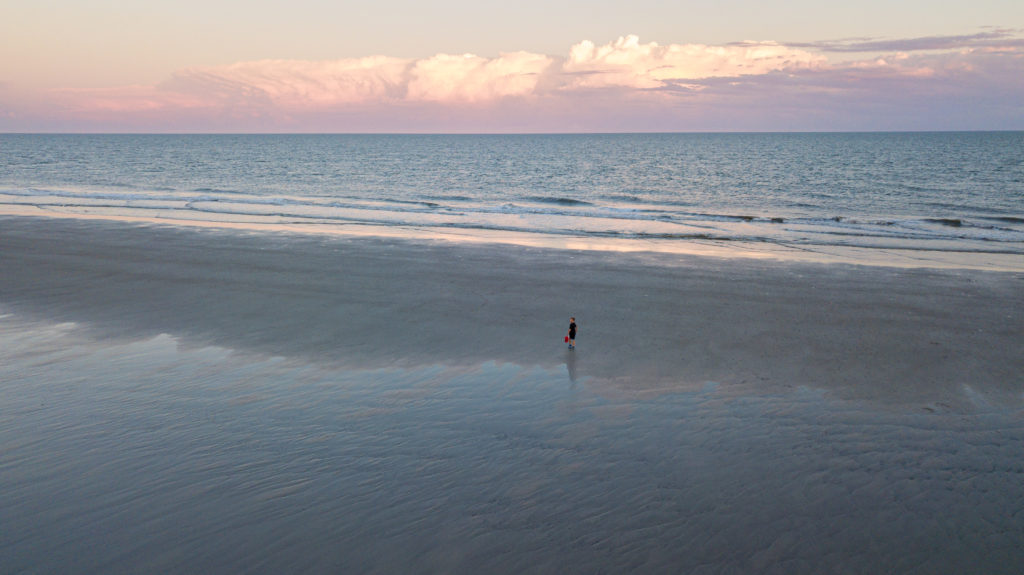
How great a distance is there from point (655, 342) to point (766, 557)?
6530 mm

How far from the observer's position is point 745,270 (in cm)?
1891

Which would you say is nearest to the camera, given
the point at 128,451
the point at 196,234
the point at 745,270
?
the point at 128,451

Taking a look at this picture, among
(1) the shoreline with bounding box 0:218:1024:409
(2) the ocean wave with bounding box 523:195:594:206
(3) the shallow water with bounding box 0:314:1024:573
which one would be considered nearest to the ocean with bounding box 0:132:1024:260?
(2) the ocean wave with bounding box 523:195:594:206

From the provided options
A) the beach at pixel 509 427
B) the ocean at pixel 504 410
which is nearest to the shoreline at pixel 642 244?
the ocean at pixel 504 410

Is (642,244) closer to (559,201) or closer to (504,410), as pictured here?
(504,410)

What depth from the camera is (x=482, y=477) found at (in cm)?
727

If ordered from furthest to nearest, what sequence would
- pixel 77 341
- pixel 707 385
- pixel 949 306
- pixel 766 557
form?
pixel 949 306 < pixel 77 341 < pixel 707 385 < pixel 766 557

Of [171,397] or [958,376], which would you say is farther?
[958,376]

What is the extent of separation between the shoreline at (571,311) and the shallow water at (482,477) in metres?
1.05

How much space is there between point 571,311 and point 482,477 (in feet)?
24.8

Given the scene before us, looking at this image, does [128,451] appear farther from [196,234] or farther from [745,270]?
[196,234]

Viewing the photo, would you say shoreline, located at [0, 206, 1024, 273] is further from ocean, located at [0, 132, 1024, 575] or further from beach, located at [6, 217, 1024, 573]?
beach, located at [6, 217, 1024, 573]

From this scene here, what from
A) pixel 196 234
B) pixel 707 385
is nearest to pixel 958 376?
pixel 707 385

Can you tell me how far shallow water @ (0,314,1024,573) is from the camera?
19.6 feet
